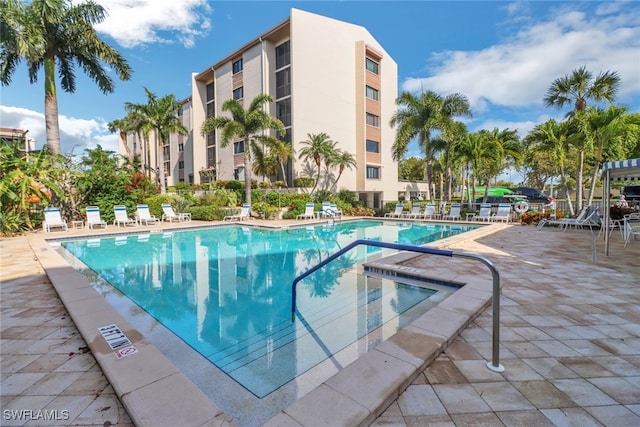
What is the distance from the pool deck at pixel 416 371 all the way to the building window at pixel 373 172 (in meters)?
23.9

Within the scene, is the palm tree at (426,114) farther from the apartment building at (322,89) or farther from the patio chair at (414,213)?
the apartment building at (322,89)

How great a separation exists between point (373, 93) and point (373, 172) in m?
7.78

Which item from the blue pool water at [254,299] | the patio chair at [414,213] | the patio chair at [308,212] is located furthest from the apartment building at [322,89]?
the blue pool water at [254,299]

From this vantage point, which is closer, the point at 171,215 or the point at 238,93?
the point at 171,215

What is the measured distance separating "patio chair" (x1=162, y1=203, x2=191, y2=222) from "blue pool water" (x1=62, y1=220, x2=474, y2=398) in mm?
6473

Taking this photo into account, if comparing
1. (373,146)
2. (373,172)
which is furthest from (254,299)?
(373,146)

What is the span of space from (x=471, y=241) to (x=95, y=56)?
67.1 ft

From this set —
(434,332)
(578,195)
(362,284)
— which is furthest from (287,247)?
(578,195)

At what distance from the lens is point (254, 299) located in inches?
211

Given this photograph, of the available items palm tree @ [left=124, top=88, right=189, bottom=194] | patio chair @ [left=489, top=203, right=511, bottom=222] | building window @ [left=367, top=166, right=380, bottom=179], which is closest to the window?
building window @ [left=367, top=166, right=380, bottom=179]

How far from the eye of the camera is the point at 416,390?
96.0 inches

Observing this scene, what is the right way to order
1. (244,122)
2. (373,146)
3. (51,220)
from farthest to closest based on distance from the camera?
(373,146) < (244,122) < (51,220)

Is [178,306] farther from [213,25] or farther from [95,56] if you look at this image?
[213,25]

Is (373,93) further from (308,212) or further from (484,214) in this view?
(484,214)
